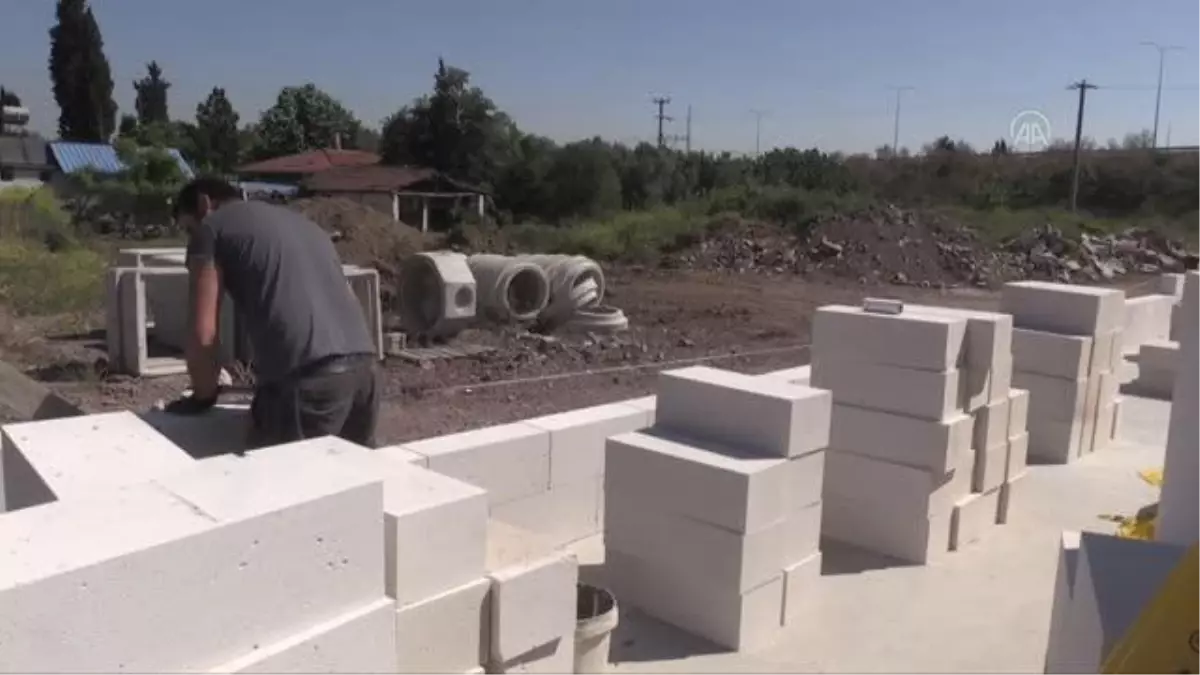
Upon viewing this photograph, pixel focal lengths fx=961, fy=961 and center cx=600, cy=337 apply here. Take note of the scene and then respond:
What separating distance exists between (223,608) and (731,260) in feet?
66.6

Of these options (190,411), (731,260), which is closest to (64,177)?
(731,260)

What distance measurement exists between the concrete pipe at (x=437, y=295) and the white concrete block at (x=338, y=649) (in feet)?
29.7

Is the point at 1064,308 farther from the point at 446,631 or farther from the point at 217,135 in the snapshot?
the point at 217,135

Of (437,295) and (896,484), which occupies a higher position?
(437,295)

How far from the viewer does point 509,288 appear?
41.9 ft

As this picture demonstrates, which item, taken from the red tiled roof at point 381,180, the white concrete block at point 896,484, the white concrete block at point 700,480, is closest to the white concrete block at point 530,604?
the white concrete block at point 700,480

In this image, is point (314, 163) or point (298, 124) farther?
point (298, 124)

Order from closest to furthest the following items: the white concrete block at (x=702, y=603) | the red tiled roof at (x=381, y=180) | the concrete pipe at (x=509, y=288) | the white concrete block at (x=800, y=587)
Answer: the white concrete block at (x=702, y=603) < the white concrete block at (x=800, y=587) < the concrete pipe at (x=509, y=288) < the red tiled roof at (x=381, y=180)

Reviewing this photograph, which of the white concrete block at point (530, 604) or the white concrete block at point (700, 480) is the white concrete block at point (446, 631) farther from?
the white concrete block at point (700, 480)

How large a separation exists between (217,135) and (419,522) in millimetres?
57775

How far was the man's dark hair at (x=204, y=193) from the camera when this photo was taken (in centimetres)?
341

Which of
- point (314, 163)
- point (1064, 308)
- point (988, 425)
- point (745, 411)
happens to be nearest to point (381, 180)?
point (314, 163)

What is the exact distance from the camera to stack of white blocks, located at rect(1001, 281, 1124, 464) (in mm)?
6723

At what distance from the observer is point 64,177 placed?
38531 millimetres
